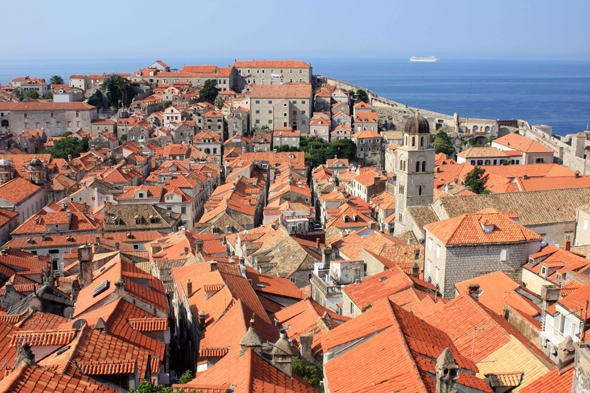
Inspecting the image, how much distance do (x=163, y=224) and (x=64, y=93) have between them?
65.9 m

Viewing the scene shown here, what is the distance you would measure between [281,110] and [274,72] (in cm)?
2695

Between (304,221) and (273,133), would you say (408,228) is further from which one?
(273,133)

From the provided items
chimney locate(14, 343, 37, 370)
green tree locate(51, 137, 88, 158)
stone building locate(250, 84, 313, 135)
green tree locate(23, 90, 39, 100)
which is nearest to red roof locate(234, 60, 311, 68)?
stone building locate(250, 84, 313, 135)

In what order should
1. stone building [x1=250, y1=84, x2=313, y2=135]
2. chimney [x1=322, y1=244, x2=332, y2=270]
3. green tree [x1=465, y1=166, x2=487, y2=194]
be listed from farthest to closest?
stone building [x1=250, y1=84, x2=313, y2=135] < green tree [x1=465, y1=166, x2=487, y2=194] < chimney [x1=322, y1=244, x2=332, y2=270]

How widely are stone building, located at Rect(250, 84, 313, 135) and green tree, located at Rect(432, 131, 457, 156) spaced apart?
18149mm

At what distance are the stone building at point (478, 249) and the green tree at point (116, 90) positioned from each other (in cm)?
8443

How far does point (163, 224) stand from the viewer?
42312mm

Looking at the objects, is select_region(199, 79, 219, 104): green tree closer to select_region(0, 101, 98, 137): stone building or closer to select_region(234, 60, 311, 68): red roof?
select_region(234, 60, 311, 68): red roof

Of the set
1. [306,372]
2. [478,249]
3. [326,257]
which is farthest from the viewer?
[326,257]

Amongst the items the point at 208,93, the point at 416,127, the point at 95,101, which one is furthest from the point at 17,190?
the point at 208,93

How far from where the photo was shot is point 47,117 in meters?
89.4

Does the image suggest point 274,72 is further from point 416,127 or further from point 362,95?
point 416,127

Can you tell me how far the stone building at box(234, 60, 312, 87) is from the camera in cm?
11088

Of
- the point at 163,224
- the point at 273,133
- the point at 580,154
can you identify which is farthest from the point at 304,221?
the point at 273,133
